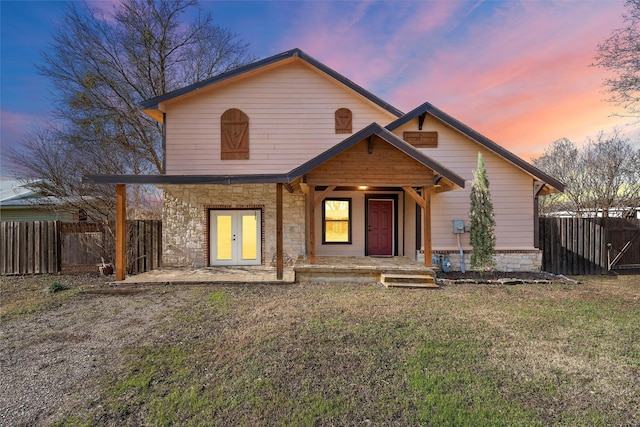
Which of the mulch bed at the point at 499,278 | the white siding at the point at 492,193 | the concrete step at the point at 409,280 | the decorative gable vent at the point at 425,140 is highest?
the decorative gable vent at the point at 425,140

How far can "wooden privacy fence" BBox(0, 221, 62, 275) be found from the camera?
31.7 ft

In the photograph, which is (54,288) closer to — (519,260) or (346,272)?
(346,272)

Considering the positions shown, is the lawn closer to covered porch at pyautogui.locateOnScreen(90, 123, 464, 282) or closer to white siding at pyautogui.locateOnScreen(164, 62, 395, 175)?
covered porch at pyautogui.locateOnScreen(90, 123, 464, 282)

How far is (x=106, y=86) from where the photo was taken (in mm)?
13266

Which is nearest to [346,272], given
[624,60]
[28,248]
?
[28,248]

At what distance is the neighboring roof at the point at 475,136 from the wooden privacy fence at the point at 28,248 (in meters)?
11.7

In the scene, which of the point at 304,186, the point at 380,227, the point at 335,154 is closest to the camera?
the point at 335,154

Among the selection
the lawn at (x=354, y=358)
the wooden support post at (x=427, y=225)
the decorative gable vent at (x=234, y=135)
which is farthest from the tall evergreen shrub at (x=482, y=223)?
the decorative gable vent at (x=234, y=135)

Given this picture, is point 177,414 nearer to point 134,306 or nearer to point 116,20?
point 134,306

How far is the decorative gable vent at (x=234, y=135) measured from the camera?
32.9ft

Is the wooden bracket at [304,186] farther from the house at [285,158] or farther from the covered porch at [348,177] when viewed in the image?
the house at [285,158]

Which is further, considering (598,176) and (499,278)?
(598,176)

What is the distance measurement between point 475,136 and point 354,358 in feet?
27.4

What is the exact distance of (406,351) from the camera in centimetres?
398
